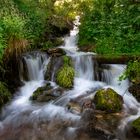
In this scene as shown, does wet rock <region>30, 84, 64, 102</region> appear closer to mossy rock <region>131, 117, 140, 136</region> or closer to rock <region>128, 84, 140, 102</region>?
rock <region>128, 84, 140, 102</region>

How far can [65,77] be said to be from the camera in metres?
10.4

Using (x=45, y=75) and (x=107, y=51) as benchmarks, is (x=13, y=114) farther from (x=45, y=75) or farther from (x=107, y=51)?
(x=107, y=51)

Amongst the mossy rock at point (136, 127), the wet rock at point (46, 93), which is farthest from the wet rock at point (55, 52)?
the mossy rock at point (136, 127)

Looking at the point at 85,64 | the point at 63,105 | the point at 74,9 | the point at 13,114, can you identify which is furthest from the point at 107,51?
the point at 74,9

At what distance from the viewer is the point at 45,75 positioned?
1103 centimetres

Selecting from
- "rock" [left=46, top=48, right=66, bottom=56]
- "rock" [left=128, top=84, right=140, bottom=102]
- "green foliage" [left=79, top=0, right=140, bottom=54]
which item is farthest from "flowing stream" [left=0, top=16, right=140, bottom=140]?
"green foliage" [left=79, top=0, right=140, bottom=54]

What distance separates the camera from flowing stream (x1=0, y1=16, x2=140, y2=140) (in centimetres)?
779

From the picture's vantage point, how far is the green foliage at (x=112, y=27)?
1234 centimetres

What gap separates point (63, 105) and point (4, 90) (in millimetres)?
1816

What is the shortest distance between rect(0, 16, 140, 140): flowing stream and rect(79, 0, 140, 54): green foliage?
1.21m

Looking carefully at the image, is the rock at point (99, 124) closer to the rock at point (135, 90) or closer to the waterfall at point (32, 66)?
the rock at point (135, 90)

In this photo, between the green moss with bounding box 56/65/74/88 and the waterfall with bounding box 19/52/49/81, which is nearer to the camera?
the green moss with bounding box 56/65/74/88

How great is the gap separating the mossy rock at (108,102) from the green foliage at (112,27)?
3.68 m

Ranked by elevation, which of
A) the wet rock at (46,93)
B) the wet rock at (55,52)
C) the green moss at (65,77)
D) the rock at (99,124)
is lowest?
the rock at (99,124)
